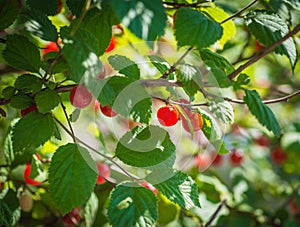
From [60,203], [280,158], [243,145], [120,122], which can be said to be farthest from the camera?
[280,158]

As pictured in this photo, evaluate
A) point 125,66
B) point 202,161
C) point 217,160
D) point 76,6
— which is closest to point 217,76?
point 125,66

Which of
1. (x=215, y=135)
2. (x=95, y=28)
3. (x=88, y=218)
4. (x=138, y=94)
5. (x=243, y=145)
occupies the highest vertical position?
(x=95, y=28)

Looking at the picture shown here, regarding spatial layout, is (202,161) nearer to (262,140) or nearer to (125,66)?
(262,140)

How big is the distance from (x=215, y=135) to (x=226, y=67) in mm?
132

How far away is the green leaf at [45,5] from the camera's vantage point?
2.87ft

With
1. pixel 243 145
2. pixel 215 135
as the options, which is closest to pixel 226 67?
pixel 215 135

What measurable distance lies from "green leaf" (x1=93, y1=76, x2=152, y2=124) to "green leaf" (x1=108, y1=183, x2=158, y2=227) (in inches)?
4.7

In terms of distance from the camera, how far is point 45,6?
884 mm

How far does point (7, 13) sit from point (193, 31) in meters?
0.33

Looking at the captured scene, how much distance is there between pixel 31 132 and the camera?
2.78 ft

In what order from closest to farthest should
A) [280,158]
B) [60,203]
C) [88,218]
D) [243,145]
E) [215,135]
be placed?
[60,203], [215,135], [88,218], [243,145], [280,158]

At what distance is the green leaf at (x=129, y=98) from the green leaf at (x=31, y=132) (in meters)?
0.12

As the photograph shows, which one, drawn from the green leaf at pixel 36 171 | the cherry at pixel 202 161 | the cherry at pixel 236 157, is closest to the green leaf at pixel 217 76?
the green leaf at pixel 36 171

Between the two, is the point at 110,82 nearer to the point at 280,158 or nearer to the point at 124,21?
the point at 124,21
